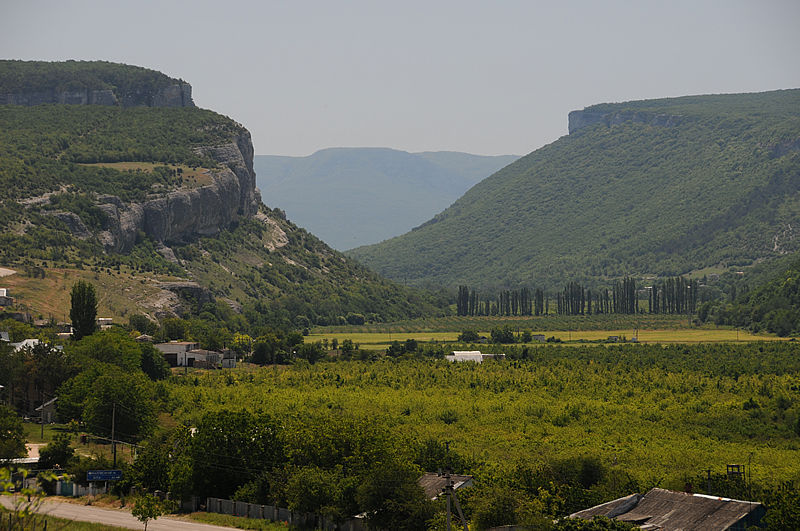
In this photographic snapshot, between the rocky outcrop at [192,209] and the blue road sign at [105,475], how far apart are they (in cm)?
8727

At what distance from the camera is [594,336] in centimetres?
13938

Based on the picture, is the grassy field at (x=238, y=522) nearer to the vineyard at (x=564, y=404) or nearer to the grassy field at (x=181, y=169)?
the vineyard at (x=564, y=404)

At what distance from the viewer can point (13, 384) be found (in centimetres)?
7244

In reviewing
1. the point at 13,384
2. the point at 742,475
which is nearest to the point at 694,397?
the point at 742,475

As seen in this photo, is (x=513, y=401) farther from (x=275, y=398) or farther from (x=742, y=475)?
(x=742, y=475)

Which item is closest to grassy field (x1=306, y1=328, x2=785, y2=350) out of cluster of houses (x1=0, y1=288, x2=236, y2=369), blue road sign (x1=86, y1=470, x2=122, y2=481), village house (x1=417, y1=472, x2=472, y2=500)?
cluster of houses (x1=0, y1=288, x2=236, y2=369)

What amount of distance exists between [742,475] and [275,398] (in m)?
36.2

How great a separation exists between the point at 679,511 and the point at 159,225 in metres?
118

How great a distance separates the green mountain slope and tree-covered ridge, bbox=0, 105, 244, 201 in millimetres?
256

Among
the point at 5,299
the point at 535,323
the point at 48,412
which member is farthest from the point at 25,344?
the point at 535,323

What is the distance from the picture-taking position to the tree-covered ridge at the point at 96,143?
151m

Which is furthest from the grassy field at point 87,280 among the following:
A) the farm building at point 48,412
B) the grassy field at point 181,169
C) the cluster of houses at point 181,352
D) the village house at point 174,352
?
the grassy field at point 181,169

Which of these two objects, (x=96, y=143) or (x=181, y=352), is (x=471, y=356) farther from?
(x=96, y=143)

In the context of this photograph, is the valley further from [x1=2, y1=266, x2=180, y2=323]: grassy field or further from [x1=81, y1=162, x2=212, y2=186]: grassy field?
[x1=81, y1=162, x2=212, y2=186]: grassy field
